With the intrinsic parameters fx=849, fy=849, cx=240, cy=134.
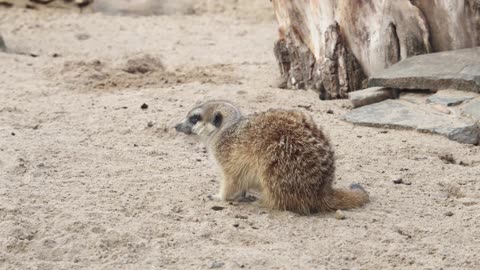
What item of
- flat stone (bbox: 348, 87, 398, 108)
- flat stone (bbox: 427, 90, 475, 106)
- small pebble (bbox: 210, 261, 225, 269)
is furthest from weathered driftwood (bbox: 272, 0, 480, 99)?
small pebble (bbox: 210, 261, 225, 269)

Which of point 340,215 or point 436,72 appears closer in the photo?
point 340,215

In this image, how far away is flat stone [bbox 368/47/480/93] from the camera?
5965mm

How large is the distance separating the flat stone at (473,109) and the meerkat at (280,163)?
1.53 m

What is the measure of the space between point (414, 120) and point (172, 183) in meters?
1.93

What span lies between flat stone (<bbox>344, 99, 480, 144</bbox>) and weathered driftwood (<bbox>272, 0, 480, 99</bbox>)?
60cm

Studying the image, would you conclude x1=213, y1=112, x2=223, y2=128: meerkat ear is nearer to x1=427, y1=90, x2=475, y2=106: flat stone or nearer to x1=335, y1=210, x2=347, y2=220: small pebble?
x1=335, y1=210, x2=347, y2=220: small pebble

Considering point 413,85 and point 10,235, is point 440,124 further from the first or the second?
point 10,235

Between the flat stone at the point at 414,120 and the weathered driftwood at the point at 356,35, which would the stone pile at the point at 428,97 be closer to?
the flat stone at the point at 414,120

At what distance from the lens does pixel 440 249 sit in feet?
12.5

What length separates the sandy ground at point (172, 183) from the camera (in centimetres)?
376

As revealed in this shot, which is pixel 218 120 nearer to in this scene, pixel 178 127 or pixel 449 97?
pixel 178 127

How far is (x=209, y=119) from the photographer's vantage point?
4.68 meters

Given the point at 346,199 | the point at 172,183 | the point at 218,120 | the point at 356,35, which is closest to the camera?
the point at 346,199

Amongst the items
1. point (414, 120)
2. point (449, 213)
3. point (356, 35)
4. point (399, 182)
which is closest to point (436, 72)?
point (414, 120)
